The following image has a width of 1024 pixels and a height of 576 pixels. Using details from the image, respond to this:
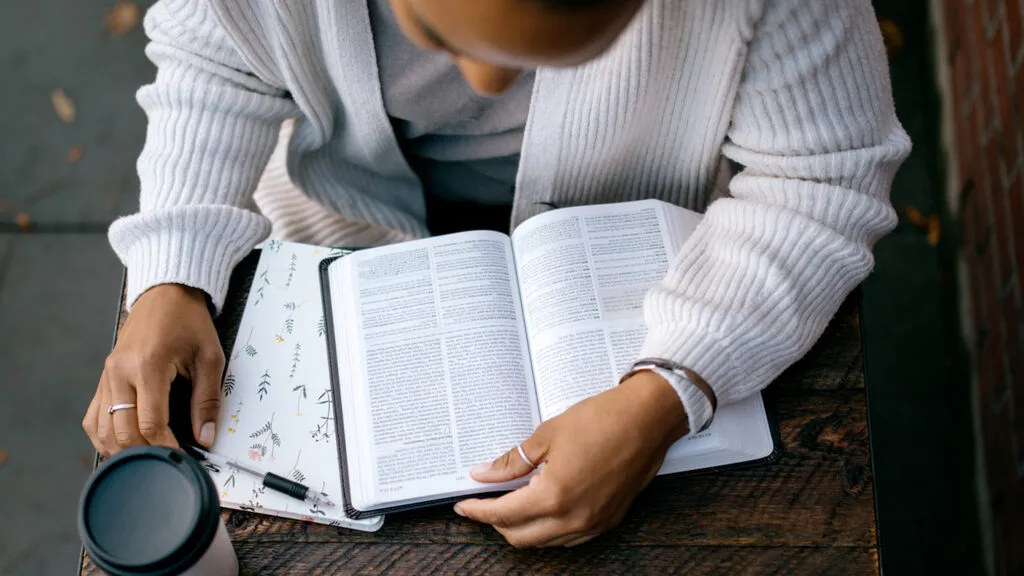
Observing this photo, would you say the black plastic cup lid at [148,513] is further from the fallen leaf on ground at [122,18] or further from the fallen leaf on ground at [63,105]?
the fallen leaf on ground at [122,18]

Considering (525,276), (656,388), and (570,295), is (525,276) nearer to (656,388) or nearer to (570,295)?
(570,295)

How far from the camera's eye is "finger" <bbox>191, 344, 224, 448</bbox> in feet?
2.70

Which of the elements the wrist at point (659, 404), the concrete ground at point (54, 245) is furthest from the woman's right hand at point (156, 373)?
the concrete ground at point (54, 245)

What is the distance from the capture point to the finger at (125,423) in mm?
823

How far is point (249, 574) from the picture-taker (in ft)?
2.60

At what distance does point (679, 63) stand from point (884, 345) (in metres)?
1.07

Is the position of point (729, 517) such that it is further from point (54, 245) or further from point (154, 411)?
point (54, 245)

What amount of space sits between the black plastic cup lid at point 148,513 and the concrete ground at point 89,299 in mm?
1081

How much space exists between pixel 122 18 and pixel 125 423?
1.53 meters

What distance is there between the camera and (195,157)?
36.8 inches

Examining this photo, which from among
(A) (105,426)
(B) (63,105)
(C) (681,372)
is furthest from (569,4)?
(B) (63,105)

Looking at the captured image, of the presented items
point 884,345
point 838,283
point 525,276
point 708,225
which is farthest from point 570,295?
point 884,345

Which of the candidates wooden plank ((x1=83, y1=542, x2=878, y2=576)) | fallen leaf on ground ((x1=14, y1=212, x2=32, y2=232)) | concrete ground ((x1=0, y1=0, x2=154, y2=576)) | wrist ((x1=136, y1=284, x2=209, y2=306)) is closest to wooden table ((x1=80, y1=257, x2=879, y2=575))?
wooden plank ((x1=83, y1=542, x2=878, y2=576))

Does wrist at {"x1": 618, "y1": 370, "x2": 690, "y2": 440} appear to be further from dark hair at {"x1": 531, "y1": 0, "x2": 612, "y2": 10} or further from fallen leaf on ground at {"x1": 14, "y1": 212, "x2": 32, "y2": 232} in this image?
fallen leaf on ground at {"x1": 14, "y1": 212, "x2": 32, "y2": 232}
